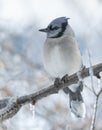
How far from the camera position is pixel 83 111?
211cm

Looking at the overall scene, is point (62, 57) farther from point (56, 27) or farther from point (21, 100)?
point (21, 100)

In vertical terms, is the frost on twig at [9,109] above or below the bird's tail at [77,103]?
above

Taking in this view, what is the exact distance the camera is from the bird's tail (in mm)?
2104

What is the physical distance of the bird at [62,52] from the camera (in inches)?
89.2

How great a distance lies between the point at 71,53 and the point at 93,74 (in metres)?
0.78

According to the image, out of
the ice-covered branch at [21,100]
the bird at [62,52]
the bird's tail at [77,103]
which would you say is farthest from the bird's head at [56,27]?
the ice-covered branch at [21,100]

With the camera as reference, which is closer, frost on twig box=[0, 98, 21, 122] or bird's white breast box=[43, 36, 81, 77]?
frost on twig box=[0, 98, 21, 122]

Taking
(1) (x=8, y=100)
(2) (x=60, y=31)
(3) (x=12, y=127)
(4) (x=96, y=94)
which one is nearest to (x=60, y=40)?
(2) (x=60, y=31)

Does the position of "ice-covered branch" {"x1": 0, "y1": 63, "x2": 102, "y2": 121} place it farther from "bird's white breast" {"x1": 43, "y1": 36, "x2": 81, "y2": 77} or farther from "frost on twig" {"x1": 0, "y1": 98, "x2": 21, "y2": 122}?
"bird's white breast" {"x1": 43, "y1": 36, "x2": 81, "y2": 77}

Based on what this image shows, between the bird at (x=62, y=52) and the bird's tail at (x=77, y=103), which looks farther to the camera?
the bird at (x=62, y=52)

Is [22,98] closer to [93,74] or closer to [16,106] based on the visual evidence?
[16,106]

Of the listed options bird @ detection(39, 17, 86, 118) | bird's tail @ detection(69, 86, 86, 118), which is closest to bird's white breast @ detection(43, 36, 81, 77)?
bird @ detection(39, 17, 86, 118)

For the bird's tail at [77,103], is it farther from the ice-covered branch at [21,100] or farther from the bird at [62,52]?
the ice-covered branch at [21,100]

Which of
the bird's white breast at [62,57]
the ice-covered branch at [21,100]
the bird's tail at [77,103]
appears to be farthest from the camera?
the bird's white breast at [62,57]
